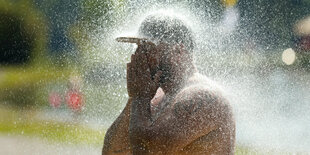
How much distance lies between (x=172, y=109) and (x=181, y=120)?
108 mm

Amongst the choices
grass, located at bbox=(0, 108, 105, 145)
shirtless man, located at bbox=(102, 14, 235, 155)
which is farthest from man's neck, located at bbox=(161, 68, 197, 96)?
grass, located at bbox=(0, 108, 105, 145)

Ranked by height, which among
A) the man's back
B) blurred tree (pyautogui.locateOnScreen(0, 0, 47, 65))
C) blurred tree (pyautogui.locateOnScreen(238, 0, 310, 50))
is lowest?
the man's back

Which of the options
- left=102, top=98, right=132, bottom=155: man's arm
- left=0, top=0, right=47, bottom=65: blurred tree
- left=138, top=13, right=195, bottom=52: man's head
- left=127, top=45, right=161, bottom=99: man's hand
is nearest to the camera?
left=127, top=45, right=161, bottom=99: man's hand

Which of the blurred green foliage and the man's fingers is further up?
the blurred green foliage

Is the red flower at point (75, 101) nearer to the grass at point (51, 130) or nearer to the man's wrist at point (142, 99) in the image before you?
the grass at point (51, 130)

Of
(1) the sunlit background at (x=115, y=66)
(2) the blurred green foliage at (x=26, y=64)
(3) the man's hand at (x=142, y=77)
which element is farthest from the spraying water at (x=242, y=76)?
(2) the blurred green foliage at (x=26, y=64)

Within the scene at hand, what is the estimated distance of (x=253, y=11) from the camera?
32.6ft

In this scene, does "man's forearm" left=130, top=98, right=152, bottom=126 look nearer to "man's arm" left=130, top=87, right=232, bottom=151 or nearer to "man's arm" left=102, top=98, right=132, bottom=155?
"man's arm" left=130, top=87, right=232, bottom=151

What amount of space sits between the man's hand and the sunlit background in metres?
0.60

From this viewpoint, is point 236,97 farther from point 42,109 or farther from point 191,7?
point 42,109

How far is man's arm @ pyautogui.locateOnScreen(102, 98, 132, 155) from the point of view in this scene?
3.59 meters

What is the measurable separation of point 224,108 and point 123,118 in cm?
66

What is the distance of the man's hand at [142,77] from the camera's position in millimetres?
3342

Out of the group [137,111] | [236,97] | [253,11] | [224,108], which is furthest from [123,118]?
[253,11]
